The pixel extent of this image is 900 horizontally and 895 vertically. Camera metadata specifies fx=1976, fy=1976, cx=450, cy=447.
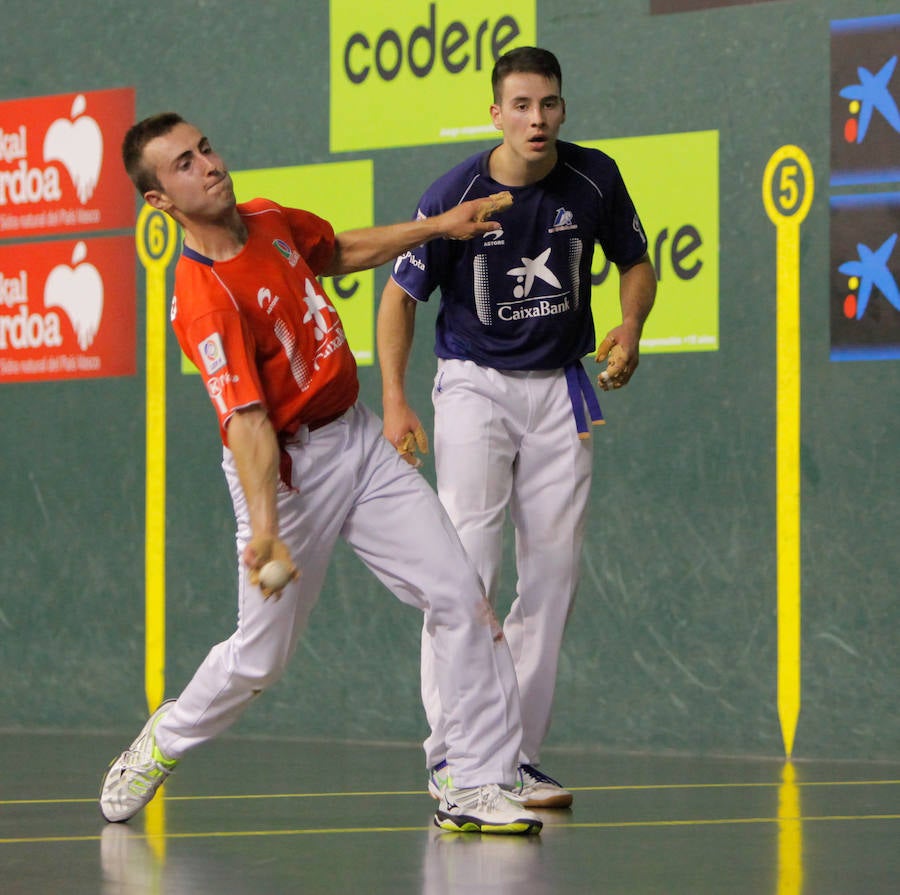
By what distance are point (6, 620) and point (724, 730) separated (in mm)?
2658

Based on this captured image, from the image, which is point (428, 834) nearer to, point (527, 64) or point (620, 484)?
point (527, 64)

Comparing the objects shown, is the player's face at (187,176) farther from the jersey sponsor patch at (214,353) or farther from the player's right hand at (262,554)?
the player's right hand at (262,554)

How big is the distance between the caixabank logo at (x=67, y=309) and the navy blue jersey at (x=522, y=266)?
2.42 m

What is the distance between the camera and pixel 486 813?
3959 mm

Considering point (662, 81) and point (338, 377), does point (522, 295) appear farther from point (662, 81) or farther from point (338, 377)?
point (662, 81)

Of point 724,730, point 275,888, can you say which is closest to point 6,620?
point 724,730

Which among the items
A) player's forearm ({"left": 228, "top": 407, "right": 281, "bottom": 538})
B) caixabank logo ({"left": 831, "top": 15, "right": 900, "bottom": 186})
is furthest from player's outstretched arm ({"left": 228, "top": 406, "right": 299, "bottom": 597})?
caixabank logo ({"left": 831, "top": 15, "right": 900, "bottom": 186})

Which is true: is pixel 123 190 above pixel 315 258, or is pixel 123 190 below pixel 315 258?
above

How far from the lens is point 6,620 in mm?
6906

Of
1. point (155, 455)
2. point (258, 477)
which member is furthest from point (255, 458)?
point (155, 455)

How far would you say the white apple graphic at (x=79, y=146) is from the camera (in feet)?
22.3

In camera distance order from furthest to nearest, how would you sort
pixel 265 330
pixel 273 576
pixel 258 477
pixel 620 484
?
pixel 620 484
pixel 265 330
pixel 258 477
pixel 273 576

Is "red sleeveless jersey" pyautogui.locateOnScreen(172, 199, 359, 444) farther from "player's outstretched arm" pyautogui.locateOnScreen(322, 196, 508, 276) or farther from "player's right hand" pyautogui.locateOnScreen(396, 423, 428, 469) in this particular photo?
"player's right hand" pyautogui.locateOnScreen(396, 423, 428, 469)

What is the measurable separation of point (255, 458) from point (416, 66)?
2.77m
